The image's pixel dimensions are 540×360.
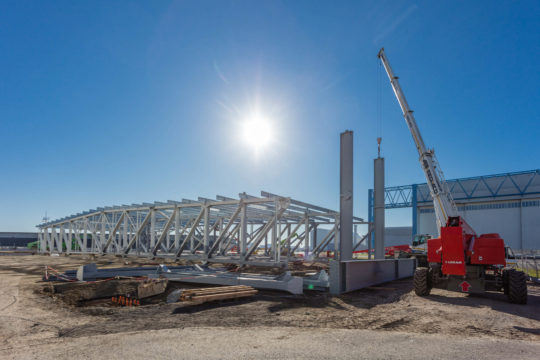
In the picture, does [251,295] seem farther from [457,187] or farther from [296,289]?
[457,187]

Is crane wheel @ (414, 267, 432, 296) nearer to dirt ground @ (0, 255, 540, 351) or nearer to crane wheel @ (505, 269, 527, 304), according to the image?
dirt ground @ (0, 255, 540, 351)

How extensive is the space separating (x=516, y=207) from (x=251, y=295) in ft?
142

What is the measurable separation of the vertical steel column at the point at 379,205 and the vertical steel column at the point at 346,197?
456 cm

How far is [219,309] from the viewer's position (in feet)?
26.9

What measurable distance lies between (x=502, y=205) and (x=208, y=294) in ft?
148

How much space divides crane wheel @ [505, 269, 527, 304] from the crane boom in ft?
12.1

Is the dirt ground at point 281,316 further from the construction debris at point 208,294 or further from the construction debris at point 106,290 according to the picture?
the construction debris at point 106,290

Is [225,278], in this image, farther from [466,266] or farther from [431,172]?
[431,172]

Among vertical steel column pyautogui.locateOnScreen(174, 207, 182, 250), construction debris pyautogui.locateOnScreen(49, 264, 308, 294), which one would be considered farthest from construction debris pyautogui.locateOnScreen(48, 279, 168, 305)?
vertical steel column pyautogui.locateOnScreen(174, 207, 182, 250)

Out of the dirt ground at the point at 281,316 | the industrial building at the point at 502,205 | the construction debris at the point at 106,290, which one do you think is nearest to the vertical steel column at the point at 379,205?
the dirt ground at the point at 281,316

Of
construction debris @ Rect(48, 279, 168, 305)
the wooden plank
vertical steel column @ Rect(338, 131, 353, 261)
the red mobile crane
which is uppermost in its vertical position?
vertical steel column @ Rect(338, 131, 353, 261)

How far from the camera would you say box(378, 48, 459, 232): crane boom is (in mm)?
13750

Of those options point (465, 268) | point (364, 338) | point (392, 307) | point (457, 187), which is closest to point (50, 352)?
point (364, 338)

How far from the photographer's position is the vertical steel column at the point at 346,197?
12.0 metres
